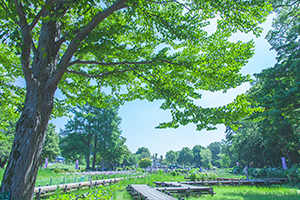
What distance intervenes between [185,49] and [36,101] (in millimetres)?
4284

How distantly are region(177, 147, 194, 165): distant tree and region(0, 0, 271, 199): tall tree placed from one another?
10222 centimetres

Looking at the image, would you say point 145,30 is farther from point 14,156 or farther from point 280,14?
point 280,14

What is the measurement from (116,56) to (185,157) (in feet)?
341

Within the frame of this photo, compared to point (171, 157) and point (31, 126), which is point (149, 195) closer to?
point (31, 126)

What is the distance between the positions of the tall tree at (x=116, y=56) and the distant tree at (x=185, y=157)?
10222cm

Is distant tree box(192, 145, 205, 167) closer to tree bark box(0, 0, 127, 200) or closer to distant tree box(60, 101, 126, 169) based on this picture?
distant tree box(60, 101, 126, 169)

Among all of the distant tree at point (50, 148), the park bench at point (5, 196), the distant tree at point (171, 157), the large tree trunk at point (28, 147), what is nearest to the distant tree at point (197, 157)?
the distant tree at point (171, 157)

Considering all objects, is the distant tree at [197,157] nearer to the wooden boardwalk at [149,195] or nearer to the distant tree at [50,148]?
the distant tree at [50,148]

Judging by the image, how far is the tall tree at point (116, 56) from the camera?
3287 mm

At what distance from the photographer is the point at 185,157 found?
330 feet

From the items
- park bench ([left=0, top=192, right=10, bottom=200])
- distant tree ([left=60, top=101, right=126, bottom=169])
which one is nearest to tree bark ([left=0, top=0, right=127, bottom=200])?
park bench ([left=0, top=192, right=10, bottom=200])

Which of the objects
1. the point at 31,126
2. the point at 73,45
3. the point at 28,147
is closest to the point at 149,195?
the point at 28,147

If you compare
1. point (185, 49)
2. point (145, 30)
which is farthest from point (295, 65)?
point (145, 30)

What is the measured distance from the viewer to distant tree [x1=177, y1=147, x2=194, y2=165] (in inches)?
3930
